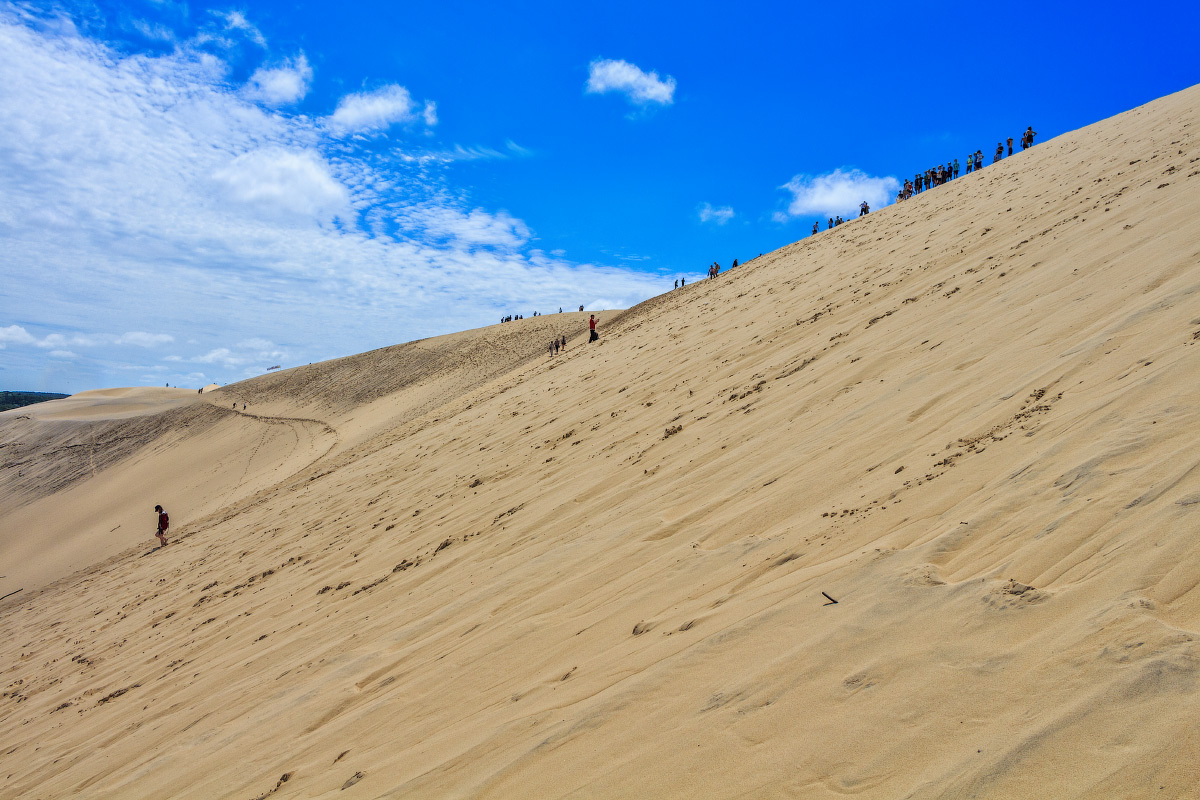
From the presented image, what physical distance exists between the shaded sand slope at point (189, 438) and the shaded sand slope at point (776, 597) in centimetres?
1150

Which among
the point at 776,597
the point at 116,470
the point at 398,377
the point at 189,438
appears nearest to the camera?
the point at 776,597

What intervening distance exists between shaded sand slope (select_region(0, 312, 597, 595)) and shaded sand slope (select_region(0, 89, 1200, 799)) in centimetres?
1150

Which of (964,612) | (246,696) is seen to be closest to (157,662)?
(246,696)

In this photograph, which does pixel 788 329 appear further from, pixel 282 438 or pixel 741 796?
pixel 282 438

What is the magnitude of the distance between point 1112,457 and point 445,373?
27.6 meters

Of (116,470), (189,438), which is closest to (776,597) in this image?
(116,470)

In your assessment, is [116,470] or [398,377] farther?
[398,377]

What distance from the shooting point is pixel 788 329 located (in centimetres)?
887

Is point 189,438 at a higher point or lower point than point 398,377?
lower

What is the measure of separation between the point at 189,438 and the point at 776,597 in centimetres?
3016

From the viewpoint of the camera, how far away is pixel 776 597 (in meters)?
3.01

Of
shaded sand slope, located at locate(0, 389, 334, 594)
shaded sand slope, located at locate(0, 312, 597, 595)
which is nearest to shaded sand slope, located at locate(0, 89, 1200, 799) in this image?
shaded sand slope, located at locate(0, 389, 334, 594)

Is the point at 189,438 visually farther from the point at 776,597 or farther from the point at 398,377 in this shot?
the point at 776,597

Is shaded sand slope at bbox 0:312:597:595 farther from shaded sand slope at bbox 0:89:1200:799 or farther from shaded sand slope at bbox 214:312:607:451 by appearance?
shaded sand slope at bbox 0:89:1200:799
